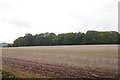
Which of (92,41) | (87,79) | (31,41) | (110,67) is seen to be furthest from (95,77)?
(31,41)

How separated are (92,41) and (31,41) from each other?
100 ft

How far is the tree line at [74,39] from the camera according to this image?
7379 centimetres

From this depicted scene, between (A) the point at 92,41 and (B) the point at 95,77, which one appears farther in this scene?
(A) the point at 92,41

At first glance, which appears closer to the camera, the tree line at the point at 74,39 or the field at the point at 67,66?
the field at the point at 67,66

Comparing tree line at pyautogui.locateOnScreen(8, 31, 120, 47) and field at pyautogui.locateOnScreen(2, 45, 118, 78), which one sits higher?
tree line at pyautogui.locateOnScreen(8, 31, 120, 47)

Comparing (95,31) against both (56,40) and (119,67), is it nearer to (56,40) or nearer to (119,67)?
(56,40)

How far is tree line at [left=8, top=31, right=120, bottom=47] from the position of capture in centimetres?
7379

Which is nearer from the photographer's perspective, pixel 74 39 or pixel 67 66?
pixel 67 66

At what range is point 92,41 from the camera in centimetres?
7775

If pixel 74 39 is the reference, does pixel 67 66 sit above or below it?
below

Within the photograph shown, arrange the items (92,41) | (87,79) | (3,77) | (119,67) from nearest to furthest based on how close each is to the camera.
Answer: (87,79) → (3,77) → (119,67) → (92,41)

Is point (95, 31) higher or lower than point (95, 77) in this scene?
higher

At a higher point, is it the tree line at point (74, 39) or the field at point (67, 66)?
the tree line at point (74, 39)

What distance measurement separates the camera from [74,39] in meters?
85.0
